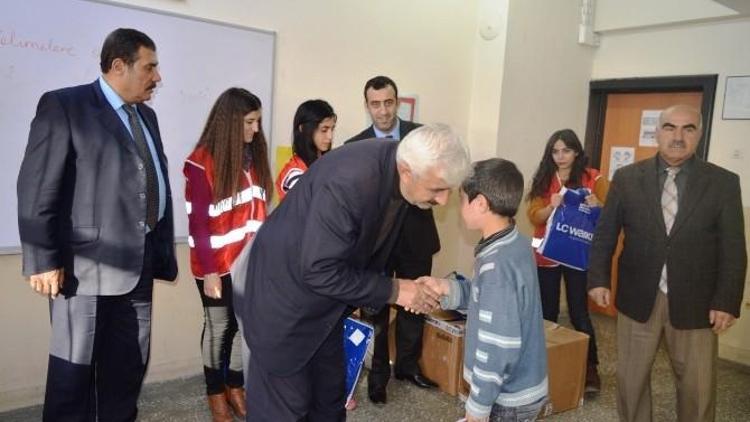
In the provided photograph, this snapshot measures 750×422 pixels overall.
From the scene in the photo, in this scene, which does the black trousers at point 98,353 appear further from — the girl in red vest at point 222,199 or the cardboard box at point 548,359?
the cardboard box at point 548,359

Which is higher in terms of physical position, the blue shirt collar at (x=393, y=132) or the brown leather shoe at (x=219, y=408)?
the blue shirt collar at (x=393, y=132)

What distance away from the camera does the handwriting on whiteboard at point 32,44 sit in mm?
2373

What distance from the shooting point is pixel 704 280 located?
221 cm

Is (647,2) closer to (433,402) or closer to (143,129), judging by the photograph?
(433,402)

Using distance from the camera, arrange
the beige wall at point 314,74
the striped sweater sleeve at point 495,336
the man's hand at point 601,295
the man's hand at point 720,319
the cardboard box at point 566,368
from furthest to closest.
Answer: the cardboard box at point 566,368, the beige wall at point 314,74, the man's hand at point 601,295, the man's hand at point 720,319, the striped sweater sleeve at point 495,336

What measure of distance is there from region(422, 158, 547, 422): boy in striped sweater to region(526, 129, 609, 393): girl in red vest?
1.42 meters

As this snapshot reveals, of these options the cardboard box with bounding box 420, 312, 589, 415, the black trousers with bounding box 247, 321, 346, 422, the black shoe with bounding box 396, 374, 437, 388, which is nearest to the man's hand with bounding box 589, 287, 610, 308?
the cardboard box with bounding box 420, 312, 589, 415

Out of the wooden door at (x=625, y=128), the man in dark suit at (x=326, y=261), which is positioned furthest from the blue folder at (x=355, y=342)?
the wooden door at (x=625, y=128)

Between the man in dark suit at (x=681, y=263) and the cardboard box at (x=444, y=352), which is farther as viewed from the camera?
the cardboard box at (x=444, y=352)

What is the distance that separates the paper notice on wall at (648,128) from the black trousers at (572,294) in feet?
6.09

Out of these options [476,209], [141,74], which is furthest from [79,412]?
[476,209]

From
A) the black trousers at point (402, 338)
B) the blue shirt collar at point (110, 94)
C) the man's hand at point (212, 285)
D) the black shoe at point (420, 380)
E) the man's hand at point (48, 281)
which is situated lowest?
the black shoe at point (420, 380)


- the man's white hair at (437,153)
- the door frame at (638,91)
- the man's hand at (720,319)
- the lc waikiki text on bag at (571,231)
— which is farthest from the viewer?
the door frame at (638,91)

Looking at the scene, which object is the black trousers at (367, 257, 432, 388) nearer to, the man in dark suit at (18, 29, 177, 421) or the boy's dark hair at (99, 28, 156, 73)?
the man in dark suit at (18, 29, 177, 421)
